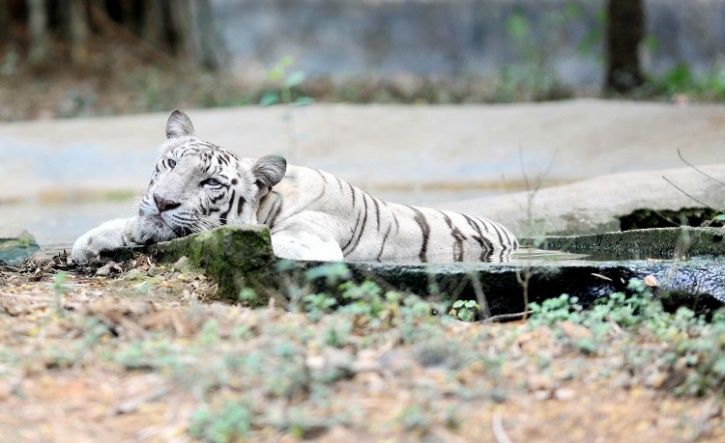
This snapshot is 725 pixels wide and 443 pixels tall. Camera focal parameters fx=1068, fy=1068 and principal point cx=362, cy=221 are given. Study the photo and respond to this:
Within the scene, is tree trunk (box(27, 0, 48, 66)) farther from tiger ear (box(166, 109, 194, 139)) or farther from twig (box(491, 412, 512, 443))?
twig (box(491, 412, 512, 443))

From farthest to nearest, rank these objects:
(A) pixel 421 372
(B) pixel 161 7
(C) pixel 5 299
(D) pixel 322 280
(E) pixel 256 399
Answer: (B) pixel 161 7
(D) pixel 322 280
(C) pixel 5 299
(A) pixel 421 372
(E) pixel 256 399

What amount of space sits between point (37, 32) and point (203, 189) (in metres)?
13.6

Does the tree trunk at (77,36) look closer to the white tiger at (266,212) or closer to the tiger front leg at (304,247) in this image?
the white tiger at (266,212)

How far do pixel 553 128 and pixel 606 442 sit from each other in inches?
376

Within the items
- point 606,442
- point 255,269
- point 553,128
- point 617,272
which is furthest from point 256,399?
point 553,128

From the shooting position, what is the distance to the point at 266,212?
5.70 meters

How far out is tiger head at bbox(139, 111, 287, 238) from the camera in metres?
5.48

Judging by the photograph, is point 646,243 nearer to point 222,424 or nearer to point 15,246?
point 222,424

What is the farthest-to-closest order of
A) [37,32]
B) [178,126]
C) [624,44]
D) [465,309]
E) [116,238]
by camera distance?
[37,32] → [624,44] → [178,126] → [116,238] → [465,309]

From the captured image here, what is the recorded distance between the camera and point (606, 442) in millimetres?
3395

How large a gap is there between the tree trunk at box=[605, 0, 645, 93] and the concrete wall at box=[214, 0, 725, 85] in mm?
5798

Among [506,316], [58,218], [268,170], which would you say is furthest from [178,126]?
[58,218]

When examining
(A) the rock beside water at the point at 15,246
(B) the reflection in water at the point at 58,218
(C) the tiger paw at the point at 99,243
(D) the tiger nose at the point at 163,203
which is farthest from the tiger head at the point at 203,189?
(B) the reflection in water at the point at 58,218

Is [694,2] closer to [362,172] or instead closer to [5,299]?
[362,172]
